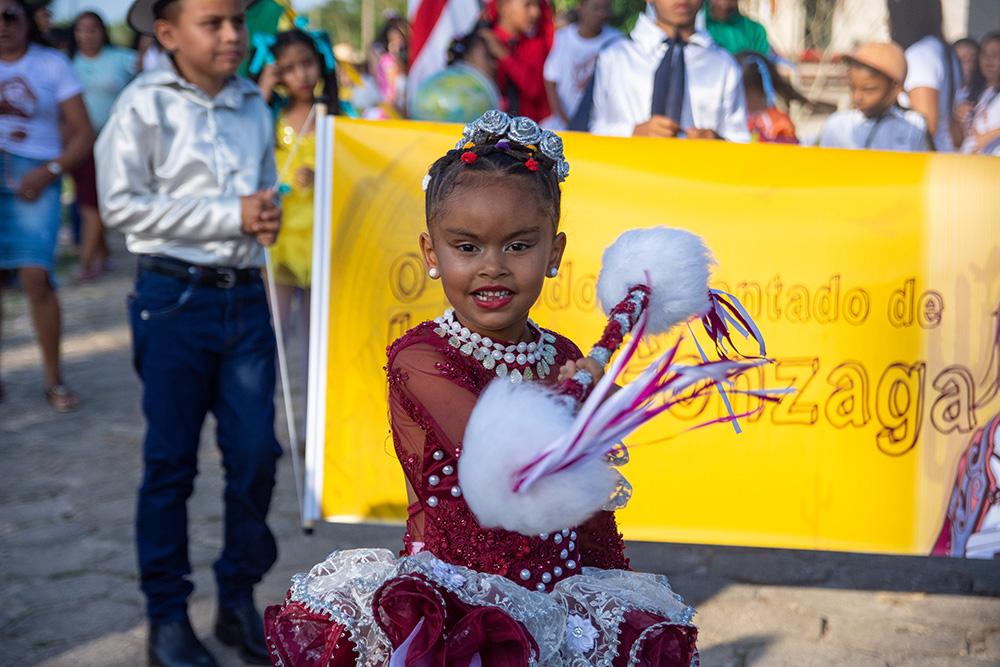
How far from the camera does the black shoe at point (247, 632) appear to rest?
347 cm

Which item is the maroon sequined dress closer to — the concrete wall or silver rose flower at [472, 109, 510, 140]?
silver rose flower at [472, 109, 510, 140]

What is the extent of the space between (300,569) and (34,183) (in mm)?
3143

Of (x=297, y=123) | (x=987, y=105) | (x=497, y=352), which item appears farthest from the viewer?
(x=987, y=105)

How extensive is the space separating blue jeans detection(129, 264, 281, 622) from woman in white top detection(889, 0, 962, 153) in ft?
13.4

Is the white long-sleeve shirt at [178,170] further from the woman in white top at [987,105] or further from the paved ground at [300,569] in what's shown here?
the woman in white top at [987,105]

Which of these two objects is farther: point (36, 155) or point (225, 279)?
point (36, 155)

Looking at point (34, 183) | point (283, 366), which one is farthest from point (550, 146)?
point (34, 183)

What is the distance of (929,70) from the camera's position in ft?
20.1

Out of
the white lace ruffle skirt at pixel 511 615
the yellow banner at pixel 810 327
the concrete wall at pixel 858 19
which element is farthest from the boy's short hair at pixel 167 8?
the concrete wall at pixel 858 19

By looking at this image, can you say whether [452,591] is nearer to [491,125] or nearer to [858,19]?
[491,125]

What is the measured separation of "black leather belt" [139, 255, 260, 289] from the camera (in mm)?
3348

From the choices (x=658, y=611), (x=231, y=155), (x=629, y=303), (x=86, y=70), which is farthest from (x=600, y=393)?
(x=86, y=70)

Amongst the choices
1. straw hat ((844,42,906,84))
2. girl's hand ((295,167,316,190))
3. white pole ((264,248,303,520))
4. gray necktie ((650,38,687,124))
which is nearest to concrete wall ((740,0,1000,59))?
straw hat ((844,42,906,84))

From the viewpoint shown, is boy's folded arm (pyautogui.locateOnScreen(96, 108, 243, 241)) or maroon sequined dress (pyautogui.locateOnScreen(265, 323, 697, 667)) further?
boy's folded arm (pyautogui.locateOnScreen(96, 108, 243, 241))
